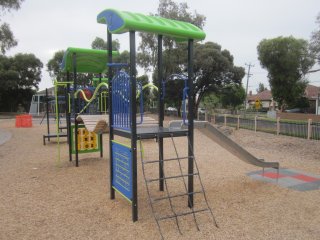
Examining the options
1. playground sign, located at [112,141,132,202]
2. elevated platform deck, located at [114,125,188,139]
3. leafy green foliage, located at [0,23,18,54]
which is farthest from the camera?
leafy green foliage, located at [0,23,18,54]

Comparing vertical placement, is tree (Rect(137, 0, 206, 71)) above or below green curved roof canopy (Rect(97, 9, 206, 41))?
above

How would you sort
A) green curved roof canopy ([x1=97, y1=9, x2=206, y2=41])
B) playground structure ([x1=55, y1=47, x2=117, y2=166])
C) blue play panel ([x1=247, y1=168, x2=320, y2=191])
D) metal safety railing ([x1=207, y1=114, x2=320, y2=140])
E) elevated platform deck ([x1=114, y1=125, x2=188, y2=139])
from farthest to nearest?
metal safety railing ([x1=207, y1=114, x2=320, y2=140]) < playground structure ([x1=55, y1=47, x2=117, y2=166]) < blue play panel ([x1=247, y1=168, x2=320, y2=191]) < elevated platform deck ([x1=114, y1=125, x2=188, y2=139]) < green curved roof canopy ([x1=97, y1=9, x2=206, y2=41])

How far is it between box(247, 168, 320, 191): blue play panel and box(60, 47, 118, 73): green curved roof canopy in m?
4.44

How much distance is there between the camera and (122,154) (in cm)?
434

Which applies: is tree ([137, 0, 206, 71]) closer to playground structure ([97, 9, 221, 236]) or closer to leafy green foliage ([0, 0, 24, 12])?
leafy green foliage ([0, 0, 24, 12])

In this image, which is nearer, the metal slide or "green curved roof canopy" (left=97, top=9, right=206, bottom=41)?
"green curved roof canopy" (left=97, top=9, right=206, bottom=41)

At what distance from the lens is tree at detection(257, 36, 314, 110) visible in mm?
28953

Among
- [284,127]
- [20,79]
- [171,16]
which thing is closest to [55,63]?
[20,79]

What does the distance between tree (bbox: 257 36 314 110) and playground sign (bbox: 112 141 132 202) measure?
2828 cm

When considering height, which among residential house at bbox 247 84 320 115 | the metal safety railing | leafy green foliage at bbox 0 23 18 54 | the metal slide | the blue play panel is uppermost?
leafy green foliage at bbox 0 23 18 54

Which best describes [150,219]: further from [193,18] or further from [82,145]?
[193,18]

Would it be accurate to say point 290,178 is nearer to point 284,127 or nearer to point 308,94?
point 284,127

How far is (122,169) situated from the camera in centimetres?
439

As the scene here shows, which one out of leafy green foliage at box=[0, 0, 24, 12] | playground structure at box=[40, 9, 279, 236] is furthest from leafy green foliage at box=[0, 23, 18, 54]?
playground structure at box=[40, 9, 279, 236]
